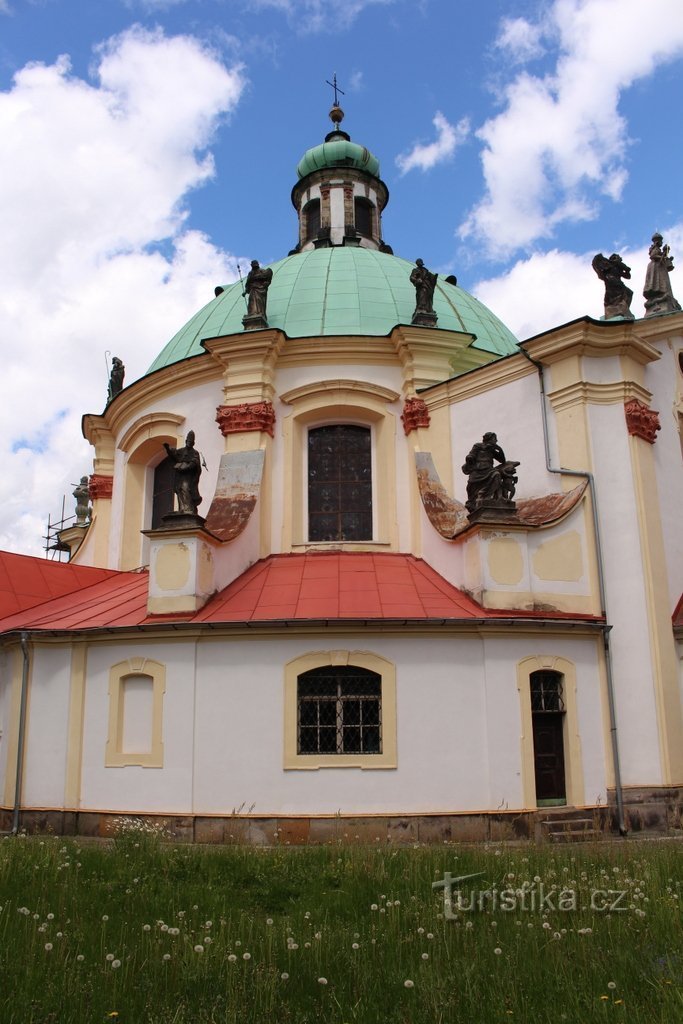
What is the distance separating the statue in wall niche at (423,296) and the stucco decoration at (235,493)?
4.44 m

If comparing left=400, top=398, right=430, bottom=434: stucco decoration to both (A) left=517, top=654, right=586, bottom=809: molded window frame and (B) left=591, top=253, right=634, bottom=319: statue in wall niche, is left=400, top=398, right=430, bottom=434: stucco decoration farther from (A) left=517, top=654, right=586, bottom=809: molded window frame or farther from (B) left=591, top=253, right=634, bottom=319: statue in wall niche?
(A) left=517, top=654, right=586, bottom=809: molded window frame

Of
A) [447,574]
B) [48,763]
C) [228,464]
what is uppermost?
[228,464]

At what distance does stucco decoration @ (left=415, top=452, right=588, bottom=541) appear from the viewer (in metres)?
13.5

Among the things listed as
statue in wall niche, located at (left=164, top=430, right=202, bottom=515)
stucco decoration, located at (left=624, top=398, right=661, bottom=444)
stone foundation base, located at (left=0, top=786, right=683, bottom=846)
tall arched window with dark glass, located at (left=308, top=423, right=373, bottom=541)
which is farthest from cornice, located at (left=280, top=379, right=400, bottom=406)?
stone foundation base, located at (left=0, top=786, right=683, bottom=846)

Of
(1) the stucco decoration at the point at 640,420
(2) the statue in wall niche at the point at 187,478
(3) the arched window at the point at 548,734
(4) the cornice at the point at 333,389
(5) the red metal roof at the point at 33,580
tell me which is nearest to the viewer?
(3) the arched window at the point at 548,734

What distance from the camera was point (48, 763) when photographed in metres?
13.1

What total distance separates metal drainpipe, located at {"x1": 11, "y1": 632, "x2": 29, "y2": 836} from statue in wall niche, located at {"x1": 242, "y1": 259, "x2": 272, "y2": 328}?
774 cm

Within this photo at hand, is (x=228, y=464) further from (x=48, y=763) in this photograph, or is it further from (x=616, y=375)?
(x=616, y=375)

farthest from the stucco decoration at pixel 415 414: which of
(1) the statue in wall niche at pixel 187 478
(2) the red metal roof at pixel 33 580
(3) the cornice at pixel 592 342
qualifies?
(2) the red metal roof at pixel 33 580

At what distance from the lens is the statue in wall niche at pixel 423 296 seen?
1745cm

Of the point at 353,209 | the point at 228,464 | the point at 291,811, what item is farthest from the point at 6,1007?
the point at 353,209

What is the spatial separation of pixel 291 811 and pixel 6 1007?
25.0ft

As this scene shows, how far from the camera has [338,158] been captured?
25.4 m

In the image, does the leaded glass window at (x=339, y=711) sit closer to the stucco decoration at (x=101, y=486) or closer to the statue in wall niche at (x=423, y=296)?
the statue in wall niche at (x=423, y=296)
